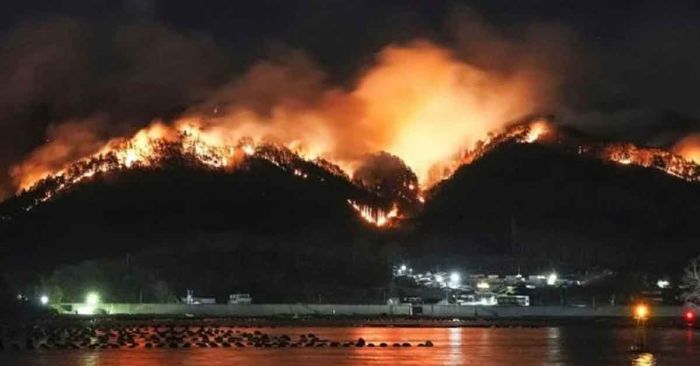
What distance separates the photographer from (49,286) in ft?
375

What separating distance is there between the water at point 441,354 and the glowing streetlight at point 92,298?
153 ft

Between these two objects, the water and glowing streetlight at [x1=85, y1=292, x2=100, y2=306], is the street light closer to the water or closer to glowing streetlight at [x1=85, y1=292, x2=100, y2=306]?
glowing streetlight at [x1=85, y1=292, x2=100, y2=306]

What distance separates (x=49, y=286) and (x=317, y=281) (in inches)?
1321

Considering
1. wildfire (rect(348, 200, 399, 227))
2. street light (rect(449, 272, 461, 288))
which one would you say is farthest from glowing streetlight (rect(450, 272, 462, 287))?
wildfire (rect(348, 200, 399, 227))

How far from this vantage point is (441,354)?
179 ft

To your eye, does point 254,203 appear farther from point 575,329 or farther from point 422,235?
point 575,329

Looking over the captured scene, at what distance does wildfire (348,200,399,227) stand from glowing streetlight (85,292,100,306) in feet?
200

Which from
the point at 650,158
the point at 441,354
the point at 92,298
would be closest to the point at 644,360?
the point at 441,354

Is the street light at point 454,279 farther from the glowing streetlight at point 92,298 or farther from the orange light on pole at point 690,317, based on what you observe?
the glowing streetlight at point 92,298

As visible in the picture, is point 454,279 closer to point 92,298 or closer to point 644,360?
point 92,298

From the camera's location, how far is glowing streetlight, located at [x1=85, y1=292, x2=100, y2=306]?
11160 cm

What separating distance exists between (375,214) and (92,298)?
66.6 meters

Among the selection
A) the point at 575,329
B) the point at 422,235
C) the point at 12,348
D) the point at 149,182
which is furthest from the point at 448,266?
the point at 12,348

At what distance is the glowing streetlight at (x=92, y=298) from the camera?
366 ft
